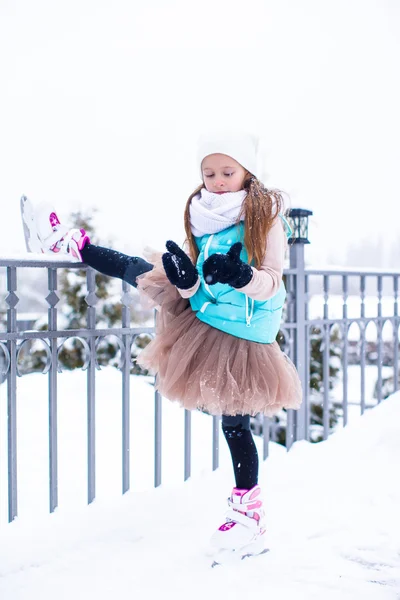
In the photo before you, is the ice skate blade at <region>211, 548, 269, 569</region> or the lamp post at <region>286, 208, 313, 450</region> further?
the lamp post at <region>286, 208, 313, 450</region>

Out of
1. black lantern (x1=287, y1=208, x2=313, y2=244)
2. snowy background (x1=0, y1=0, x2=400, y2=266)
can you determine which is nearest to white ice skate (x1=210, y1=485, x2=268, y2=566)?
black lantern (x1=287, y1=208, x2=313, y2=244)

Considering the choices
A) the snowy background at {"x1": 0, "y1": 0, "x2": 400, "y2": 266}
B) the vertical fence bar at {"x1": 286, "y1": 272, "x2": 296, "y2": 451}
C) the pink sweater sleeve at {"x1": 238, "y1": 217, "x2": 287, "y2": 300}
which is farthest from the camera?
the snowy background at {"x1": 0, "y1": 0, "x2": 400, "y2": 266}

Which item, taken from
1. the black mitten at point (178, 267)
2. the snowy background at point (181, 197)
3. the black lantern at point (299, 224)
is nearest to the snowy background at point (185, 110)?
the snowy background at point (181, 197)

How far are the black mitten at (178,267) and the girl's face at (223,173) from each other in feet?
1.17

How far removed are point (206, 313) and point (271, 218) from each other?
456 millimetres

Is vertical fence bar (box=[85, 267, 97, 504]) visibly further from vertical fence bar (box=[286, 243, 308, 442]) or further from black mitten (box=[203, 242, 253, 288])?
vertical fence bar (box=[286, 243, 308, 442])

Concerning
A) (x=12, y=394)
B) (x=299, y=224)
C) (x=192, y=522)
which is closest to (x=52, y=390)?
(x=12, y=394)

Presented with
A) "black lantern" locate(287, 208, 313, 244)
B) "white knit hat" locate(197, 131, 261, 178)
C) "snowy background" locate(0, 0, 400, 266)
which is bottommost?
"black lantern" locate(287, 208, 313, 244)

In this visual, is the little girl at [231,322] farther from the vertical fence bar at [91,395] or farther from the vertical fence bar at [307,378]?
the vertical fence bar at [307,378]

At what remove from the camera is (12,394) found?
230 centimetres

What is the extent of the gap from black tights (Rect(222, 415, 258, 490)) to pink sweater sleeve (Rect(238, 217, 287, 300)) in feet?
1.72

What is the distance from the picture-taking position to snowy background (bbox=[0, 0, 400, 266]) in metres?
44.2

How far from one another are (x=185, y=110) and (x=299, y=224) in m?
71.6

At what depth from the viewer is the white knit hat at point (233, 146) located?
6.79ft
